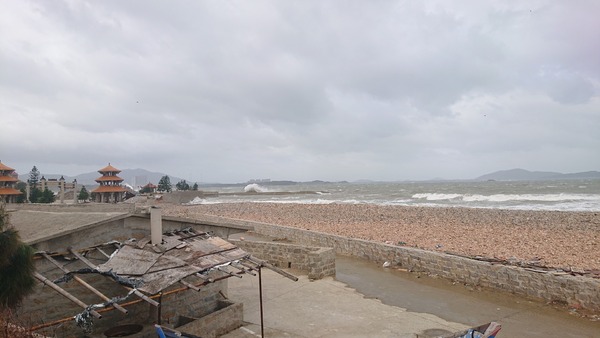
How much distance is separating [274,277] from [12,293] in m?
8.96

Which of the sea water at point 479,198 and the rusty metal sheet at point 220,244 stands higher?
the rusty metal sheet at point 220,244

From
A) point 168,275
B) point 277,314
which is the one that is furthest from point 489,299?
point 168,275

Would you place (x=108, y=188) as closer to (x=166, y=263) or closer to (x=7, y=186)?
(x=7, y=186)

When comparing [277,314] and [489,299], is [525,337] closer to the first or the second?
[489,299]

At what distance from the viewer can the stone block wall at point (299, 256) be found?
13.0m

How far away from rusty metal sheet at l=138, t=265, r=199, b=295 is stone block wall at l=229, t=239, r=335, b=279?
656cm

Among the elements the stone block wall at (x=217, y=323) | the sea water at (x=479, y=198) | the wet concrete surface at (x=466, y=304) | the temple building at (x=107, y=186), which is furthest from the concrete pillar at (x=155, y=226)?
the sea water at (x=479, y=198)

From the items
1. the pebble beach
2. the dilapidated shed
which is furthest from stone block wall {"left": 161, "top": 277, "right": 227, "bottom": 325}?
the pebble beach

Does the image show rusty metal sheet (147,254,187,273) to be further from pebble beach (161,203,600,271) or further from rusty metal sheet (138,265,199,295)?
pebble beach (161,203,600,271)

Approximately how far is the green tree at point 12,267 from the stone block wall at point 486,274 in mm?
11649

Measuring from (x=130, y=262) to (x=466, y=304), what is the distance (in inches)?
347

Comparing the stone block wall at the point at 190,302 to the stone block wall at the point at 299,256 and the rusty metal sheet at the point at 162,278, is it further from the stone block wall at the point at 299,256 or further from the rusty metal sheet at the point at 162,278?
the stone block wall at the point at 299,256

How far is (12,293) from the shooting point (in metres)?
5.17

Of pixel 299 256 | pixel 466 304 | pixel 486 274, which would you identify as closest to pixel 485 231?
pixel 486 274
